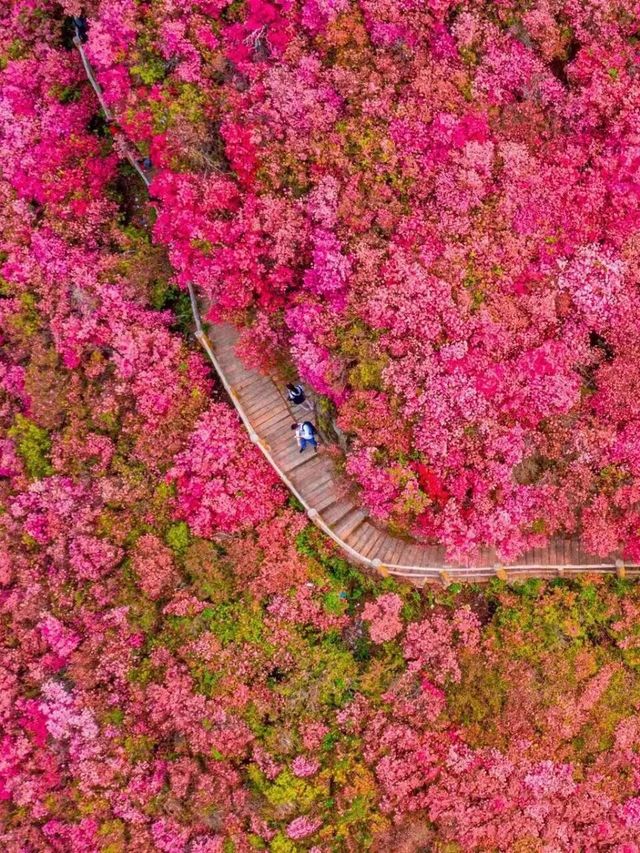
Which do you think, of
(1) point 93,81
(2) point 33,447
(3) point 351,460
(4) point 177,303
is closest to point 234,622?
(3) point 351,460

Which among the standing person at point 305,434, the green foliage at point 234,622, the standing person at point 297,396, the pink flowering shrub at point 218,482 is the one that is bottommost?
the green foliage at point 234,622

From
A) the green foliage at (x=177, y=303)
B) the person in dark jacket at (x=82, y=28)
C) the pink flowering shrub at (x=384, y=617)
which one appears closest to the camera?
the pink flowering shrub at (x=384, y=617)

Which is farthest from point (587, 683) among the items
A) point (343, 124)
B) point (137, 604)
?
point (343, 124)

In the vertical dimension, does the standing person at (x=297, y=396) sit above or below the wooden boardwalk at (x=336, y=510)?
above

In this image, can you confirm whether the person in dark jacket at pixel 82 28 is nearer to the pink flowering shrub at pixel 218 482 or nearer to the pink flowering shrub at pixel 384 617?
the pink flowering shrub at pixel 218 482

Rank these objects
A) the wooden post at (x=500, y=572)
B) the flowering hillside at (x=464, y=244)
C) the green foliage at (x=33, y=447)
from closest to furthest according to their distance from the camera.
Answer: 1. the flowering hillside at (x=464, y=244)
2. the wooden post at (x=500, y=572)
3. the green foliage at (x=33, y=447)

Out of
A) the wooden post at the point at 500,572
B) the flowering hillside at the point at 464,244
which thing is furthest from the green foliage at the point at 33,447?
the wooden post at the point at 500,572

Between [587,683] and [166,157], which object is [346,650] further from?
[166,157]
